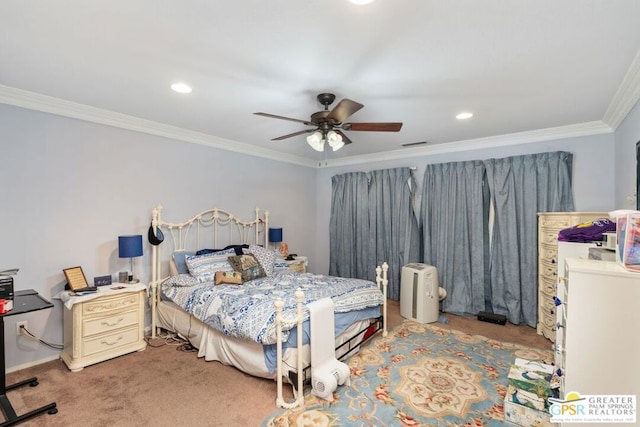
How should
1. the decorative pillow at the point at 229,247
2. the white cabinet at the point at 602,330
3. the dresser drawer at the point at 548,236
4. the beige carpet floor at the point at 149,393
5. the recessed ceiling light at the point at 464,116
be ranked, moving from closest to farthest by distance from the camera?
1. the white cabinet at the point at 602,330
2. the beige carpet floor at the point at 149,393
3. the recessed ceiling light at the point at 464,116
4. the dresser drawer at the point at 548,236
5. the decorative pillow at the point at 229,247

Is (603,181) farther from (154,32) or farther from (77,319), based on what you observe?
(77,319)

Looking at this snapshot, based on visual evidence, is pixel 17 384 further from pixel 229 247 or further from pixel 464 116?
pixel 464 116

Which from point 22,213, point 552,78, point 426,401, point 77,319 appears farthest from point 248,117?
point 426,401

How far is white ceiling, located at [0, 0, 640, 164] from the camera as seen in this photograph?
160 centimetres

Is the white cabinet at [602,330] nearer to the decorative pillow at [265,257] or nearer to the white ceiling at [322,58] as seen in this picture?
the white ceiling at [322,58]

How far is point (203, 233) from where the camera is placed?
13.5 ft

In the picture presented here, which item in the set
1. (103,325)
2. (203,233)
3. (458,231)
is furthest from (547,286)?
(103,325)

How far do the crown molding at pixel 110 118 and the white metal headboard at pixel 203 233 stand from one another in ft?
3.03

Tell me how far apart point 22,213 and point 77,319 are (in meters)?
1.09

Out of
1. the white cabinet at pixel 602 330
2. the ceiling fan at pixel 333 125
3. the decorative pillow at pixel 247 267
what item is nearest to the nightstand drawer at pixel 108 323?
the decorative pillow at pixel 247 267

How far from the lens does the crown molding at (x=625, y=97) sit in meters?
2.18

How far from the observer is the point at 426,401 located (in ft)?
7.53

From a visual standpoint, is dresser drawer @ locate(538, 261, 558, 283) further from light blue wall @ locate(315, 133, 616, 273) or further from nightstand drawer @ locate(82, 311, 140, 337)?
nightstand drawer @ locate(82, 311, 140, 337)

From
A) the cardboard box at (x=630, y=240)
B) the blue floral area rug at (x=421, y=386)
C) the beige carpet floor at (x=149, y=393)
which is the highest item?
the cardboard box at (x=630, y=240)
